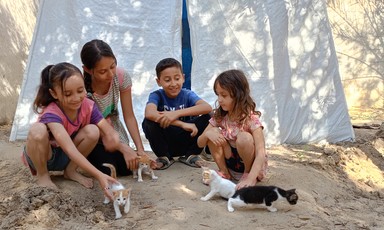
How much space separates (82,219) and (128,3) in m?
2.47

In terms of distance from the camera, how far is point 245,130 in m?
2.91

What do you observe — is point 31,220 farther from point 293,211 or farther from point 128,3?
point 128,3

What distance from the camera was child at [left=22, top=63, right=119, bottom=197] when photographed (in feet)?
Result: 8.77

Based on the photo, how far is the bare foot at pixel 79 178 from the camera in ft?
9.48

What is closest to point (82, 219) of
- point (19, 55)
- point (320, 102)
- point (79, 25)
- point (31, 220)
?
point (31, 220)

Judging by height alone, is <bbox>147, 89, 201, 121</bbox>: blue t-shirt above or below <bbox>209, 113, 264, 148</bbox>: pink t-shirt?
above

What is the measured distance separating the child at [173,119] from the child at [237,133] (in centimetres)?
33

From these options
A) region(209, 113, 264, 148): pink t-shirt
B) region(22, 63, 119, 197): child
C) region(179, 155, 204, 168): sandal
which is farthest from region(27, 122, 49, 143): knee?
region(179, 155, 204, 168): sandal

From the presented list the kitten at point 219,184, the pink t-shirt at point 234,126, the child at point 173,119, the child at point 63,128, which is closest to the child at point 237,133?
the pink t-shirt at point 234,126

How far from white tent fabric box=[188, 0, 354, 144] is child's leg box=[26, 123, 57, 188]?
1884 mm

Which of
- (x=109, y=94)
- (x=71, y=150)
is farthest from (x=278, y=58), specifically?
(x=71, y=150)

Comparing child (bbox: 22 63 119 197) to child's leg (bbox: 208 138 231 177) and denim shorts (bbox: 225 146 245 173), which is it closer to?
child's leg (bbox: 208 138 231 177)

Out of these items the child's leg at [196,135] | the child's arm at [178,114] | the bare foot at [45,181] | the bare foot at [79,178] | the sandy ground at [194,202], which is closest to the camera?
the sandy ground at [194,202]

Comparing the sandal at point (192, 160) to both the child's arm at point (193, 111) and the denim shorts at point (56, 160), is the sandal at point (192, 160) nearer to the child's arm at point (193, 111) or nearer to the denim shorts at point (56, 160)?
the child's arm at point (193, 111)
